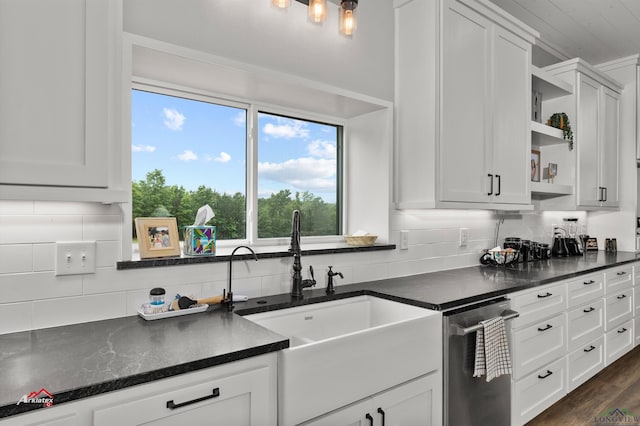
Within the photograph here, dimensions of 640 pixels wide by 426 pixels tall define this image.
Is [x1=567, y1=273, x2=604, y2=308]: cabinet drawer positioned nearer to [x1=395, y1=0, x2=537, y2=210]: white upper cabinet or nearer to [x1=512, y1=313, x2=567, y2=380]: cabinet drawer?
[x1=512, y1=313, x2=567, y2=380]: cabinet drawer

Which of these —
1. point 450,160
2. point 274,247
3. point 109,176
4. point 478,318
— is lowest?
point 478,318

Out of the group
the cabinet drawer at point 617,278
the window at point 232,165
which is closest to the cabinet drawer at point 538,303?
the cabinet drawer at point 617,278

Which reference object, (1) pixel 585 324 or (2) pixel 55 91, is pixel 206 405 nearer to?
(2) pixel 55 91

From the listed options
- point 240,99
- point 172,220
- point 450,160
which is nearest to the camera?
point 172,220

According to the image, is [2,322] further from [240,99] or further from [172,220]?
[240,99]

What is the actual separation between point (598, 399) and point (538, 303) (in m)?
1.06

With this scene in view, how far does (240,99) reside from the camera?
2.13 m

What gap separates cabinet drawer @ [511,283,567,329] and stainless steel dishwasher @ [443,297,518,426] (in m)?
0.15

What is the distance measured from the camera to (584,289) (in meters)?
2.76

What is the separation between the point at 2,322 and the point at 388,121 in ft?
6.65

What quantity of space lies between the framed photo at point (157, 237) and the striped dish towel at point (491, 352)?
1429mm

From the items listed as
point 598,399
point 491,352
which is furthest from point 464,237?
point 598,399

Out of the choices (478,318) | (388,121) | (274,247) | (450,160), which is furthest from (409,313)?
(388,121)

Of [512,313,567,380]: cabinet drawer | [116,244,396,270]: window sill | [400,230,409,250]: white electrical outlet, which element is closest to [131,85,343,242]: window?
[116,244,396,270]: window sill
